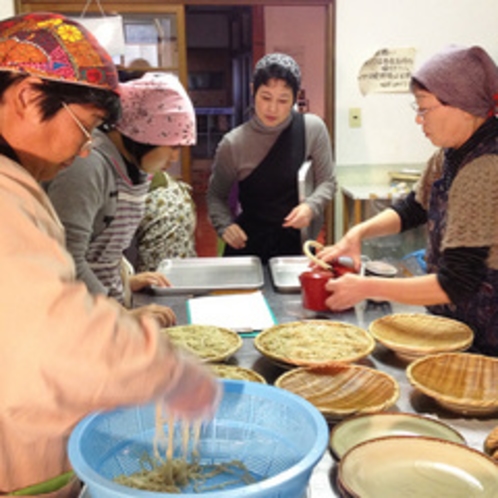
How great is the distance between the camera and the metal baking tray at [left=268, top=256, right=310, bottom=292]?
Answer: 2.23 meters

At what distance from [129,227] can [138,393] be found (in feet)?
4.20

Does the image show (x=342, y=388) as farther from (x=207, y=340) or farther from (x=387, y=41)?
(x=387, y=41)

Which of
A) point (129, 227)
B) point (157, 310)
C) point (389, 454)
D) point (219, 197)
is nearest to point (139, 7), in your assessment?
point (219, 197)

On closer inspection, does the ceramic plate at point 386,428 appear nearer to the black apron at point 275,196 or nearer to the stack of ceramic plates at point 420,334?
the stack of ceramic plates at point 420,334

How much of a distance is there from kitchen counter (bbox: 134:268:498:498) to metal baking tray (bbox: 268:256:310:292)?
0.03 metres

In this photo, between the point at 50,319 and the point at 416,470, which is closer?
the point at 50,319

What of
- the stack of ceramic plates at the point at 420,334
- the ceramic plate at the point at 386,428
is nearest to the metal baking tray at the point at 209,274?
the stack of ceramic plates at the point at 420,334

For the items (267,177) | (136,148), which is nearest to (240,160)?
(267,177)

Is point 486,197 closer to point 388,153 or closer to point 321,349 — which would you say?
point 321,349

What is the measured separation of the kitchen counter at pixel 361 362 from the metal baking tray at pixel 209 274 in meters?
0.04

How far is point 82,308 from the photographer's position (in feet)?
2.42

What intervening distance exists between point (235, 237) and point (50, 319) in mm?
2062

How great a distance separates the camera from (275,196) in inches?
120

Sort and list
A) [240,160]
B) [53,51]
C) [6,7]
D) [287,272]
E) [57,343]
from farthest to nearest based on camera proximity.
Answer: [6,7], [240,160], [287,272], [53,51], [57,343]
